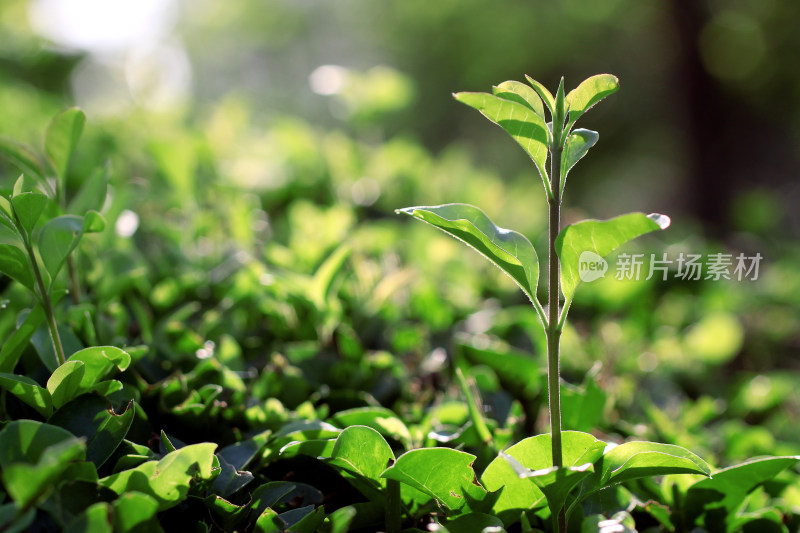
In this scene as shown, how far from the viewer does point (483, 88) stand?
1285 cm

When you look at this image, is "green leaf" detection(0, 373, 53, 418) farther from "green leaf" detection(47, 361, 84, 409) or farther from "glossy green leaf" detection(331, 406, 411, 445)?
"glossy green leaf" detection(331, 406, 411, 445)

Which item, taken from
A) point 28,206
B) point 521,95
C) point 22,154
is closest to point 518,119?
point 521,95

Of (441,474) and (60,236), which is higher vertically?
(60,236)

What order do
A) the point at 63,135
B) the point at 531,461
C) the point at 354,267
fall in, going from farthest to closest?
the point at 354,267
the point at 63,135
the point at 531,461

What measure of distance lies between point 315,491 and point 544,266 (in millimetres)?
1634

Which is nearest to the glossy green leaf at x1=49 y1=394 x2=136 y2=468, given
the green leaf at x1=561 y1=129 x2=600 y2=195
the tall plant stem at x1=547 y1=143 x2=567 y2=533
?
the tall plant stem at x1=547 y1=143 x2=567 y2=533

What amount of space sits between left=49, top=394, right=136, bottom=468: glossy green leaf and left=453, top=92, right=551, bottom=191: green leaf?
0.66 meters

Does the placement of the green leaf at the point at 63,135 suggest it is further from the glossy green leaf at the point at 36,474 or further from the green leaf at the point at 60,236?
the glossy green leaf at the point at 36,474

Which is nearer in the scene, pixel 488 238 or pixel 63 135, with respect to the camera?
pixel 488 238

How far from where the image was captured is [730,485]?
1.10 m

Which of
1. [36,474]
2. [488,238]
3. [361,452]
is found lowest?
[361,452]

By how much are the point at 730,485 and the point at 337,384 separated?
2.51ft

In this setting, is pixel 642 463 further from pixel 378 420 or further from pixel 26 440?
pixel 26 440

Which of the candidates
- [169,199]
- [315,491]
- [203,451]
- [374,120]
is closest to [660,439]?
[315,491]
